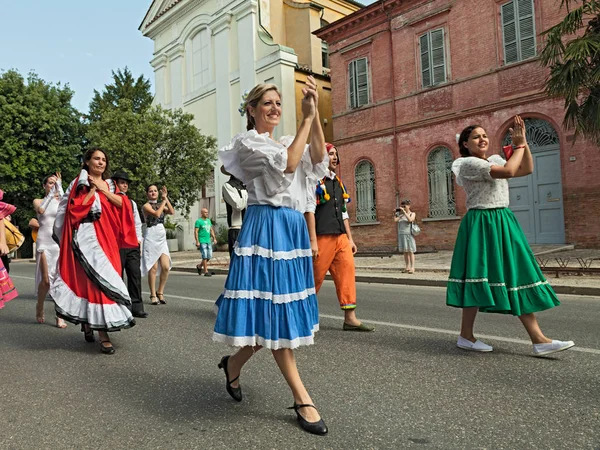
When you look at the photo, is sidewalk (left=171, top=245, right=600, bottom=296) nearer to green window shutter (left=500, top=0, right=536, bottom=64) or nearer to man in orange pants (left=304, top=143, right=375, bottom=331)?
man in orange pants (left=304, top=143, right=375, bottom=331)

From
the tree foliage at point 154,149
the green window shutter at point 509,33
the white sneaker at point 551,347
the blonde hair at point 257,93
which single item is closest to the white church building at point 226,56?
the tree foliage at point 154,149

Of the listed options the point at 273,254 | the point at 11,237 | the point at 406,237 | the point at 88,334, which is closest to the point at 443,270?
the point at 406,237

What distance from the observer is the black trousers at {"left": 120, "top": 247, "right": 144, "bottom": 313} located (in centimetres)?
717

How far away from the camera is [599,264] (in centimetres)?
1156

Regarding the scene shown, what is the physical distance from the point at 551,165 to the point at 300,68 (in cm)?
1416

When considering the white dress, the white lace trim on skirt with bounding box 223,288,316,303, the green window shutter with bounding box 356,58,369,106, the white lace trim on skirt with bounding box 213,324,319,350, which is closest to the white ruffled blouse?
the white lace trim on skirt with bounding box 223,288,316,303

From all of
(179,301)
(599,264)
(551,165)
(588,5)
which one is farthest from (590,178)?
(179,301)

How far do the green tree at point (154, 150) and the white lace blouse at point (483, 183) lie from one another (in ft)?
64.6

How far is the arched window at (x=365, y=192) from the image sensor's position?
21078 millimetres

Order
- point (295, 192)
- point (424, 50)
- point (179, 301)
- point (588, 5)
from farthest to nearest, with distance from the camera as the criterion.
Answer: point (424, 50)
point (588, 5)
point (179, 301)
point (295, 192)

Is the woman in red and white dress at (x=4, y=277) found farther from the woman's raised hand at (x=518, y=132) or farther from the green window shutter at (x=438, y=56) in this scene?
the green window shutter at (x=438, y=56)

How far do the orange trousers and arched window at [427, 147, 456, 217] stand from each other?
1349 cm

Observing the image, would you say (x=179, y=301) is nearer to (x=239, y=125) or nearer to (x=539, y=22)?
(x=539, y=22)

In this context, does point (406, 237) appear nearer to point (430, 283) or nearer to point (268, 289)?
point (430, 283)
